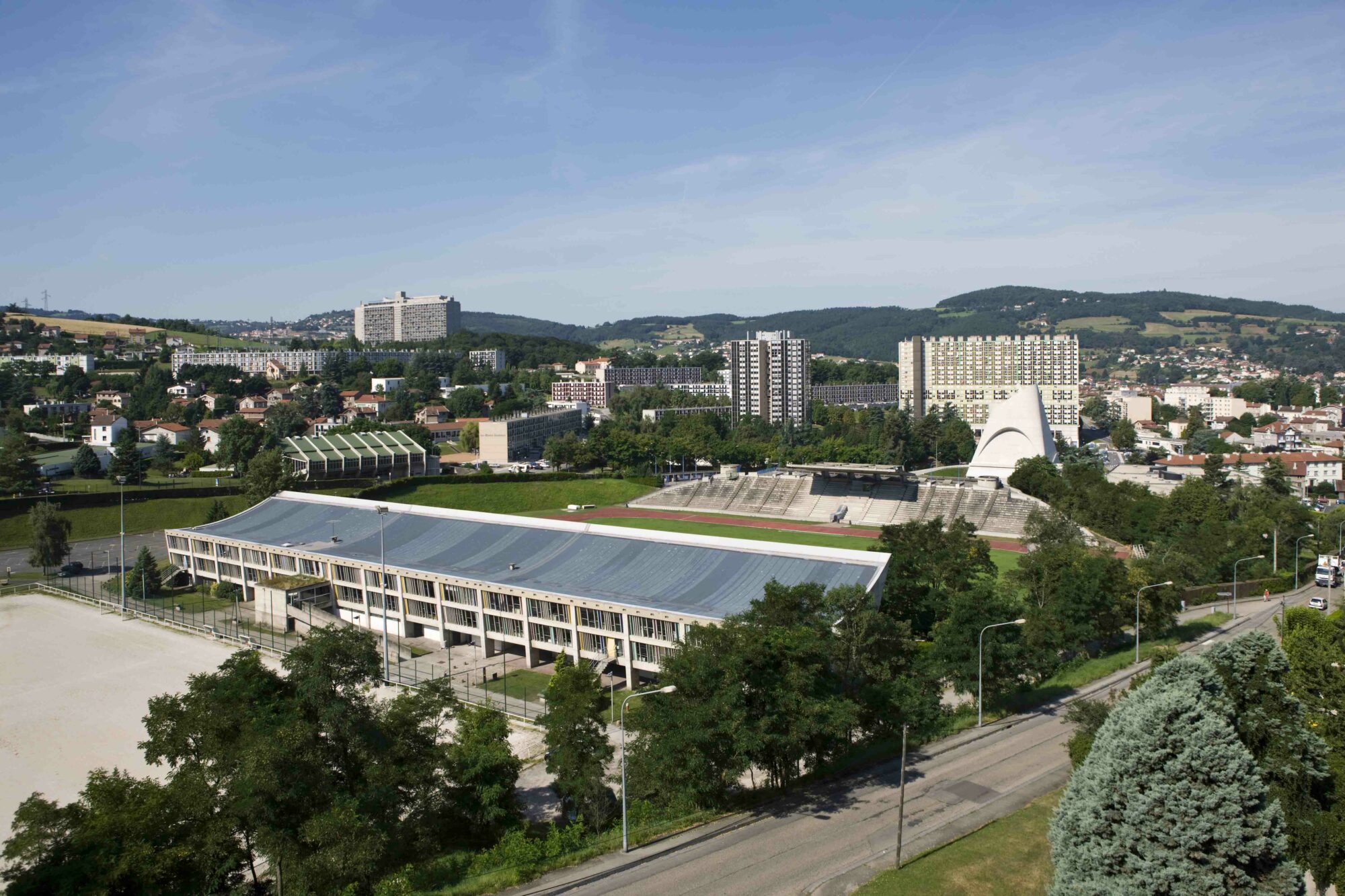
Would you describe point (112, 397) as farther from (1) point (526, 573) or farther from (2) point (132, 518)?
(1) point (526, 573)

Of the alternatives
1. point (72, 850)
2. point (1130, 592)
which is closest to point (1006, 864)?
point (72, 850)

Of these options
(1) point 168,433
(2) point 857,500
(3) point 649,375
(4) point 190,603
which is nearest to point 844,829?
(4) point 190,603

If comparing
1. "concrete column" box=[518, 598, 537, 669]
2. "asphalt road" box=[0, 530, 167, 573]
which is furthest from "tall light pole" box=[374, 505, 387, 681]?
"asphalt road" box=[0, 530, 167, 573]

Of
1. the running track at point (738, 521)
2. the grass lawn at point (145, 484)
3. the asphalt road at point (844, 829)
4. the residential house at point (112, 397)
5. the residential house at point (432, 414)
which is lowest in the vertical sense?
the running track at point (738, 521)

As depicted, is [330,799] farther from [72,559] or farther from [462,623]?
[72,559]

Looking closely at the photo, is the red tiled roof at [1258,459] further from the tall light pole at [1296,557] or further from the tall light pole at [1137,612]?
the tall light pole at [1137,612]

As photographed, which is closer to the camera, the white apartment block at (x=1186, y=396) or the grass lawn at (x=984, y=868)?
the grass lawn at (x=984, y=868)

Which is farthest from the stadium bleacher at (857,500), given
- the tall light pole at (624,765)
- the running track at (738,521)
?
the tall light pole at (624,765)

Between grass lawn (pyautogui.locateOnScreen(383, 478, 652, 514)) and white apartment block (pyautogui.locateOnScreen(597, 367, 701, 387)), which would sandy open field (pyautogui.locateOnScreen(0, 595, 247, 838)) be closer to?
grass lawn (pyautogui.locateOnScreen(383, 478, 652, 514))
